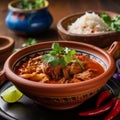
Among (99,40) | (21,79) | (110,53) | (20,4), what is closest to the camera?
(21,79)

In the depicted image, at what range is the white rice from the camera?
153 centimetres

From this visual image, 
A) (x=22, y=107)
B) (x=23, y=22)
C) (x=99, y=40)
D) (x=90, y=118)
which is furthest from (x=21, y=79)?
(x=23, y=22)

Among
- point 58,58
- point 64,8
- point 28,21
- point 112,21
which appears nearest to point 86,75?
point 58,58

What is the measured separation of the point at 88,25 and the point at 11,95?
0.68 metres

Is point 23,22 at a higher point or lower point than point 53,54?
lower

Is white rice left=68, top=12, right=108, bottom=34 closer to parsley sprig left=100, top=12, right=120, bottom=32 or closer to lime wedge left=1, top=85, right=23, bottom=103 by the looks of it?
parsley sprig left=100, top=12, right=120, bottom=32

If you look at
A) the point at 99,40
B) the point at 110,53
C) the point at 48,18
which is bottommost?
the point at 48,18

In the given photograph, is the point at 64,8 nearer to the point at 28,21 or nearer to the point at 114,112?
the point at 28,21

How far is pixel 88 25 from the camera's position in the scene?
1.58 m

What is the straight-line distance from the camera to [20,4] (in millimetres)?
1978

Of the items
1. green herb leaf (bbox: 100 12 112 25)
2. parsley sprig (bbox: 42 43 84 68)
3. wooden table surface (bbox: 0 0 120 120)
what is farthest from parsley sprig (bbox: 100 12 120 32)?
parsley sprig (bbox: 42 43 84 68)

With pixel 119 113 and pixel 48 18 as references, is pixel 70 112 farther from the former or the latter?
pixel 48 18

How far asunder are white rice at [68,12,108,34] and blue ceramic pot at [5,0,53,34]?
260 millimetres

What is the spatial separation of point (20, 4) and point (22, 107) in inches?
43.4
